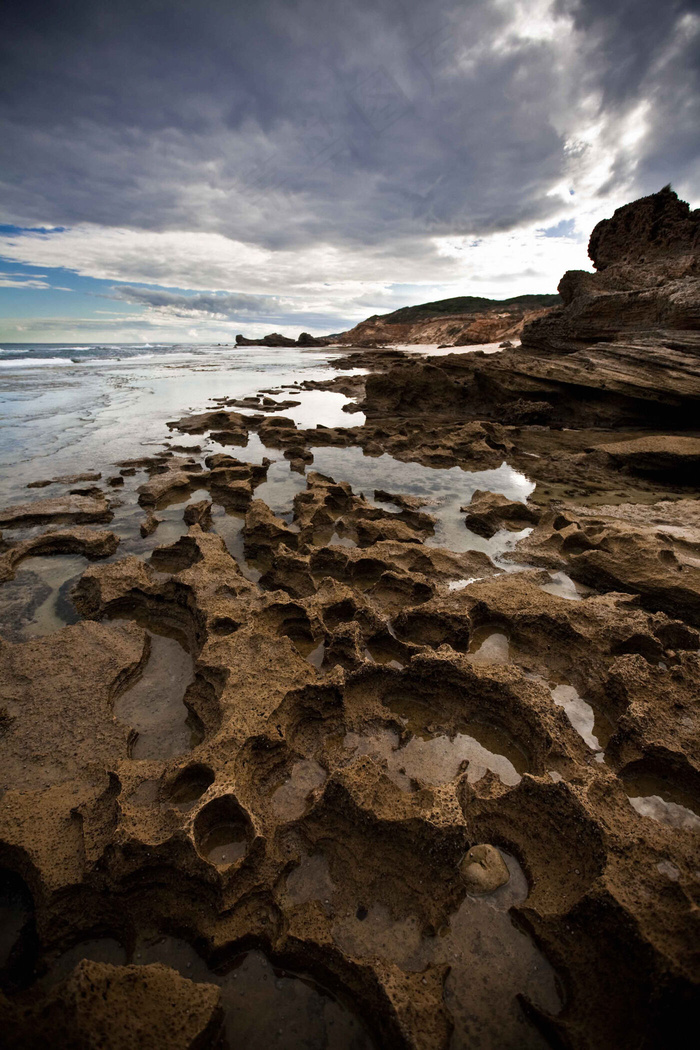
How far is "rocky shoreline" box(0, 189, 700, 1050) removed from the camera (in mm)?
1626

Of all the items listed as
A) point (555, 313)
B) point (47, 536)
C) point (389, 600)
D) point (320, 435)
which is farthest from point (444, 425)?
point (47, 536)

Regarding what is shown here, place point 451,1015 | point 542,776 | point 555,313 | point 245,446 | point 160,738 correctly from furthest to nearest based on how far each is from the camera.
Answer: point 555,313 → point 245,446 → point 160,738 → point 542,776 → point 451,1015

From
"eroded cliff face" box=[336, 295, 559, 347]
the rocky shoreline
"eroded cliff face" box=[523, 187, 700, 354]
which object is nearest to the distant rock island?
"eroded cliff face" box=[336, 295, 559, 347]

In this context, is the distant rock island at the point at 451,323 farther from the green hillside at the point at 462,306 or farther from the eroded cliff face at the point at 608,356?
the eroded cliff face at the point at 608,356

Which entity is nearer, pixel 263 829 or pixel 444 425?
pixel 263 829

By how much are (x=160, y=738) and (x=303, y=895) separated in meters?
1.36

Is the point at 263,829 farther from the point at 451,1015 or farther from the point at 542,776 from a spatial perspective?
the point at 542,776

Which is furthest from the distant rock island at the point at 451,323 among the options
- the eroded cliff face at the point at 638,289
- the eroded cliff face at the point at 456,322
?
→ the eroded cliff face at the point at 638,289

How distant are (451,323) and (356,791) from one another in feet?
220

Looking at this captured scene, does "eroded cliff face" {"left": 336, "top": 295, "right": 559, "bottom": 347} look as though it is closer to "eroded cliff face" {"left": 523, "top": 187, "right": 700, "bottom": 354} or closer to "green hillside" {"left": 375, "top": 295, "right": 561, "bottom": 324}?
"green hillside" {"left": 375, "top": 295, "right": 561, "bottom": 324}

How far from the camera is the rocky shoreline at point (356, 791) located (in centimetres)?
163

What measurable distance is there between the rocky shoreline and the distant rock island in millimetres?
44169

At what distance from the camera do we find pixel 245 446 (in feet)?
35.2

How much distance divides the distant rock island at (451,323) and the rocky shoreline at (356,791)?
4417 cm
